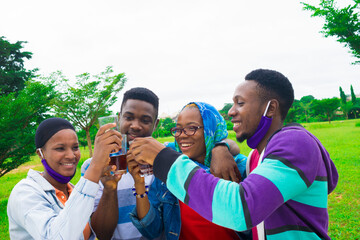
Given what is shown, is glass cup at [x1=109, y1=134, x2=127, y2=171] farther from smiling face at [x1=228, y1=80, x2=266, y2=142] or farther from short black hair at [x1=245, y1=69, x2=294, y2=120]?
short black hair at [x1=245, y1=69, x2=294, y2=120]

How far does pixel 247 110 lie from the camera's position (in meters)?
1.78

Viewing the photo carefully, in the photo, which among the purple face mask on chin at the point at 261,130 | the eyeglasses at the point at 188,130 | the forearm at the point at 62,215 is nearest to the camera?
the forearm at the point at 62,215

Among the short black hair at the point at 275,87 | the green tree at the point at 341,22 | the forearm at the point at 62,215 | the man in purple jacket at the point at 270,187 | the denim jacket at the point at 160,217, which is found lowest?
the denim jacket at the point at 160,217

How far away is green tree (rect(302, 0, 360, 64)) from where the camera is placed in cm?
1216

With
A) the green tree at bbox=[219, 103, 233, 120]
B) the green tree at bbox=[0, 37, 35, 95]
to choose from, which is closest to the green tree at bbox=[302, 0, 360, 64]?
the green tree at bbox=[0, 37, 35, 95]

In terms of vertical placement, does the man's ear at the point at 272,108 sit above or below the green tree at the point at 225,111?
below

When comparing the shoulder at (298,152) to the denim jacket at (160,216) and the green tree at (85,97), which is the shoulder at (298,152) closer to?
the denim jacket at (160,216)

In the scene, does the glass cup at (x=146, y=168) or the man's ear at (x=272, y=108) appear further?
the glass cup at (x=146, y=168)

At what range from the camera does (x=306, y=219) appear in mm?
1380

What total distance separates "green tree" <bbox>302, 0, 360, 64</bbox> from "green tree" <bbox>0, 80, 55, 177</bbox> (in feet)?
44.5

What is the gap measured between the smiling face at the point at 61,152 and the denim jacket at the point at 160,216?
2.99 ft

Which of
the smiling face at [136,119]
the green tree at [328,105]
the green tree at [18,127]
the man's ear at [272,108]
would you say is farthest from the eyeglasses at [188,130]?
the green tree at [328,105]

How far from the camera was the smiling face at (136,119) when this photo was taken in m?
2.42

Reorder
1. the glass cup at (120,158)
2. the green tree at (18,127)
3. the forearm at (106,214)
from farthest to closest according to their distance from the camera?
1. the green tree at (18,127)
2. the forearm at (106,214)
3. the glass cup at (120,158)
